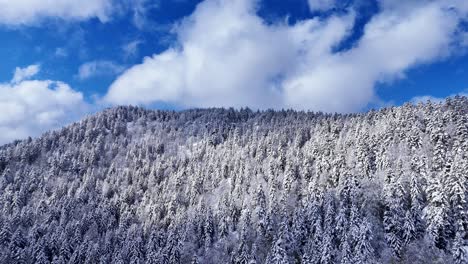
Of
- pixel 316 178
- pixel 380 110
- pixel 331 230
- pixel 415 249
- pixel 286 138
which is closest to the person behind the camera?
pixel 415 249

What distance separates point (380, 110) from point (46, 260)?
136 meters

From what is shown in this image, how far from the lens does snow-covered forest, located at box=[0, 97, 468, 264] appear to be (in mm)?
87562

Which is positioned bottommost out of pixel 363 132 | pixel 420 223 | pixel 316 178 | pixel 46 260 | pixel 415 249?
pixel 46 260

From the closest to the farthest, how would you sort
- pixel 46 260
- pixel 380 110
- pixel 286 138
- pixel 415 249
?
pixel 415 249 < pixel 46 260 < pixel 380 110 < pixel 286 138

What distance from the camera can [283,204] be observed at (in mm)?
117938

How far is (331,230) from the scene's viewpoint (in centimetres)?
9275

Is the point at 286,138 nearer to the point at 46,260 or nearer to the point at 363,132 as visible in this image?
the point at 363,132

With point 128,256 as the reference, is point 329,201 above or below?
above

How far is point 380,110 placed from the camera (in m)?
161

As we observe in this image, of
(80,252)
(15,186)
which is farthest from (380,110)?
(15,186)

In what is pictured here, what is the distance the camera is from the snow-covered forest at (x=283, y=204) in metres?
87.6

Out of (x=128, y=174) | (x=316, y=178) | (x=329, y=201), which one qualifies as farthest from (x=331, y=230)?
(x=128, y=174)

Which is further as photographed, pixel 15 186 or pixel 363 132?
pixel 15 186

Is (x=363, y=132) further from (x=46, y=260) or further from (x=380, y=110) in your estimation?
(x=46, y=260)
